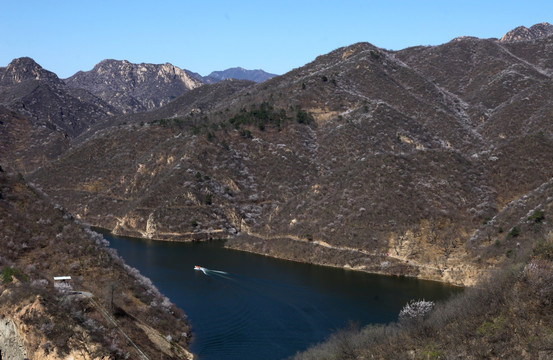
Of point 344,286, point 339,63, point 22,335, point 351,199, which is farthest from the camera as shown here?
point 339,63

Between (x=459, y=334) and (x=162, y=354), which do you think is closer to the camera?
(x=459, y=334)

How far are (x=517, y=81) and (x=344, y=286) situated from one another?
343ft

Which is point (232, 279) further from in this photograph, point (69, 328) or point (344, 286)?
point (69, 328)

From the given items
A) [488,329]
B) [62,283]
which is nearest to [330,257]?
[62,283]

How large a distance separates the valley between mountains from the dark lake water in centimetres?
383

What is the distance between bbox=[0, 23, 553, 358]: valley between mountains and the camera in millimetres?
74625

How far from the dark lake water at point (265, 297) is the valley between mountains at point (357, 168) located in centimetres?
383

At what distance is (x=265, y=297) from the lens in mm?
62750

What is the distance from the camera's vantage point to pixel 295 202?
9181 cm

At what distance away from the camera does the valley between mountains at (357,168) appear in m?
74.6

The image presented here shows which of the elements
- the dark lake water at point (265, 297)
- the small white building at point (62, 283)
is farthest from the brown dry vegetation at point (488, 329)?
the small white building at point (62, 283)

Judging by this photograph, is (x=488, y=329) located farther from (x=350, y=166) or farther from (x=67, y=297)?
(x=350, y=166)

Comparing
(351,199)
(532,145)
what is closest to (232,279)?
(351,199)

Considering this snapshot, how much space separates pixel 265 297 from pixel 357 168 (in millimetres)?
35995
